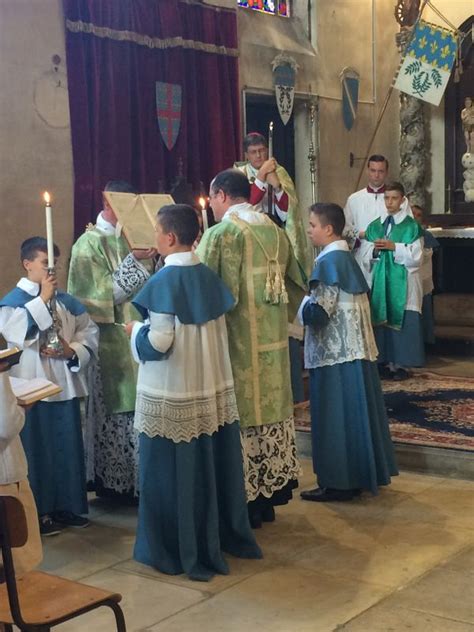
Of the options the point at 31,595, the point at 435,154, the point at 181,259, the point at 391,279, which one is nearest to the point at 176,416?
the point at 181,259

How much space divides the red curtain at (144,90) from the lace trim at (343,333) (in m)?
2.97

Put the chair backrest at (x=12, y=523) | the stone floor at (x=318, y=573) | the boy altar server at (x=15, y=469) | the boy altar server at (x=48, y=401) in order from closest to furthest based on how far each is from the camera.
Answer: the chair backrest at (x=12, y=523), the boy altar server at (x=15, y=469), the stone floor at (x=318, y=573), the boy altar server at (x=48, y=401)

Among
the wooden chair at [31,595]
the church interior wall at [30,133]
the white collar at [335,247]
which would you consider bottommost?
the wooden chair at [31,595]

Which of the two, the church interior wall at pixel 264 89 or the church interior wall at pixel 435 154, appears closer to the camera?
the church interior wall at pixel 264 89

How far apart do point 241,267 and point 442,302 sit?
6313 millimetres

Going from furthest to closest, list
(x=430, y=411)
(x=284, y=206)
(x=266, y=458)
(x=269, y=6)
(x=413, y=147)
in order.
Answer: (x=413, y=147) < (x=269, y=6) < (x=430, y=411) < (x=284, y=206) < (x=266, y=458)

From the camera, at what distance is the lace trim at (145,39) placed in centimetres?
746

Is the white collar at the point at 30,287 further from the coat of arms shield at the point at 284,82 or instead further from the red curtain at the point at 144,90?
the coat of arms shield at the point at 284,82

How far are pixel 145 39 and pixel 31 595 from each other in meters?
6.12

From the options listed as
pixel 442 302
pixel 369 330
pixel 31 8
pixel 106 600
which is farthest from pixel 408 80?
pixel 106 600

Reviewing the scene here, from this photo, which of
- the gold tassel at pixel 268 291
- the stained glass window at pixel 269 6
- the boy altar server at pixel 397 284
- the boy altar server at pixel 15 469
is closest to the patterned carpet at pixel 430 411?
the boy altar server at pixel 397 284

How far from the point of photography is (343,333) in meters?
5.10

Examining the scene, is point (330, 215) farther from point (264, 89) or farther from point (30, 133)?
point (264, 89)

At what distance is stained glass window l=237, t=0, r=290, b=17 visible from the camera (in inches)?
387
